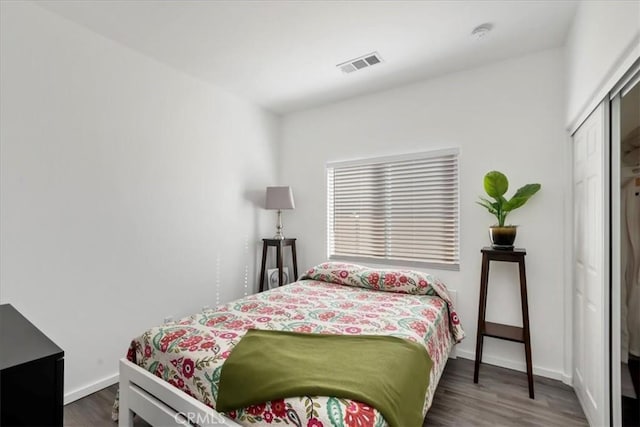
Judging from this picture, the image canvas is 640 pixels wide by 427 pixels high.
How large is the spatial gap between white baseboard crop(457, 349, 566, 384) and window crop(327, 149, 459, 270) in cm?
78

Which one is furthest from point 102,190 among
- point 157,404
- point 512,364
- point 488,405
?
point 512,364

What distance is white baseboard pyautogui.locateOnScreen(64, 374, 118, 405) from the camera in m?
2.09

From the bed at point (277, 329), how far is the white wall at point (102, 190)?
2.63 ft

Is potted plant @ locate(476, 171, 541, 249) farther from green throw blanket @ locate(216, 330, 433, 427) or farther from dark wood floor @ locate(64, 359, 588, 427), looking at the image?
green throw blanket @ locate(216, 330, 433, 427)

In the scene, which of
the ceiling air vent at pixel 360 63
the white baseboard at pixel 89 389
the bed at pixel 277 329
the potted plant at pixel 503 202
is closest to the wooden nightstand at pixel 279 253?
the bed at pixel 277 329

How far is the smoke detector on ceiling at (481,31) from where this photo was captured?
2.13 metres

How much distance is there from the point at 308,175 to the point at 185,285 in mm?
1820

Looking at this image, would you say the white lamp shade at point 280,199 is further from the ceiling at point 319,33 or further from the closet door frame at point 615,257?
the closet door frame at point 615,257

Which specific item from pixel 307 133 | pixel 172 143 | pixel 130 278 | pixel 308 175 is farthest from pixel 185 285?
pixel 307 133

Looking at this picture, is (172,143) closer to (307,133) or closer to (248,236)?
(248,236)

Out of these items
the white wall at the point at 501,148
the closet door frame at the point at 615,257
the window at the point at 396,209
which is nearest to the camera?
the closet door frame at the point at 615,257

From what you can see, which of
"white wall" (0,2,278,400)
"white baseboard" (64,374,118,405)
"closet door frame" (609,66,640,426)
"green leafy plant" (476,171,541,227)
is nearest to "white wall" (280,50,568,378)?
"green leafy plant" (476,171,541,227)

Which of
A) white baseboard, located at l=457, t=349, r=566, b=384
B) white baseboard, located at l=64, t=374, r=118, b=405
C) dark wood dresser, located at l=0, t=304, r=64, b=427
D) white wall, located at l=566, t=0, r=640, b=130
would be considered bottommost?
white baseboard, located at l=64, t=374, r=118, b=405

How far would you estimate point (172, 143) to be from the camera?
9.00 ft
